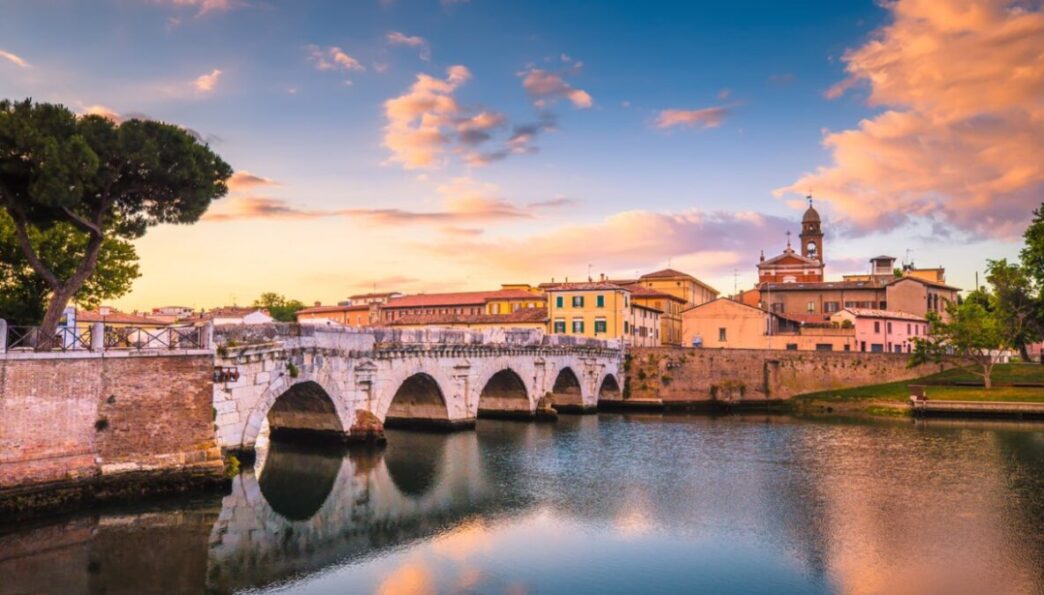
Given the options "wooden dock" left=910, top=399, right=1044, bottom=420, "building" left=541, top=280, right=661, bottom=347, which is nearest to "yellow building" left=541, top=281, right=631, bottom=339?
"building" left=541, top=280, right=661, bottom=347

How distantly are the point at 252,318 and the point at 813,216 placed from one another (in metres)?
96.5

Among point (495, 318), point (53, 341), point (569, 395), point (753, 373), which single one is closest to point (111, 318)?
point (495, 318)

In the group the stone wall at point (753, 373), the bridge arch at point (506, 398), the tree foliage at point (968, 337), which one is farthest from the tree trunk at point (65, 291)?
the tree foliage at point (968, 337)

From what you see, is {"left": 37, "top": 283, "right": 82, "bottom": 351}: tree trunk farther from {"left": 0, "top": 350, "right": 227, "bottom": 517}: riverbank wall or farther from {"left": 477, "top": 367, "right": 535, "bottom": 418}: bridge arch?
{"left": 477, "top": 367, "right": 535, "bottom": 418}: bridge arch

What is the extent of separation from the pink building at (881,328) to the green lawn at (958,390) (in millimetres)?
8230

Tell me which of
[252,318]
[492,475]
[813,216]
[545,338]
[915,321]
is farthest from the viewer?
[813,216]

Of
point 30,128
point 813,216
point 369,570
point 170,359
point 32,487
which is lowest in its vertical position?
point 369,570

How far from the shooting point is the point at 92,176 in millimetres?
27375

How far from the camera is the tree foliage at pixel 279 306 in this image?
13812 cm

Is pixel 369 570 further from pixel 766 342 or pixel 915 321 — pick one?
pixel 915 321

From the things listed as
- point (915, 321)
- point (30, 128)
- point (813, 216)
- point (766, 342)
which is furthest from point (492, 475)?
point (813, 216)

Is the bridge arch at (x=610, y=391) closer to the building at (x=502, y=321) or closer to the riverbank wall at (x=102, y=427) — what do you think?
the building at (x=502, y=321)

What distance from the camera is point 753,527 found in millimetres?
25906

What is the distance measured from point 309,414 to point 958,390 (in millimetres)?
51212
